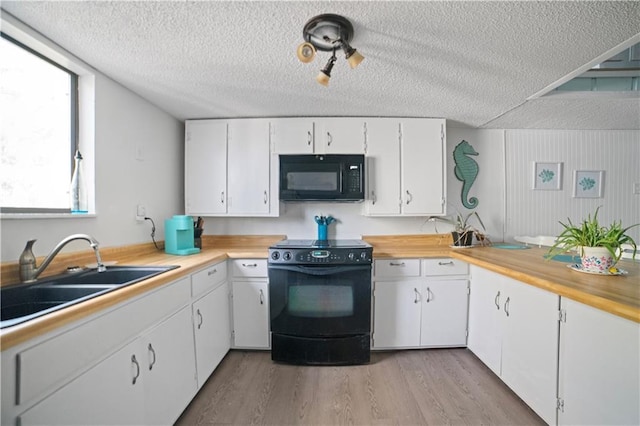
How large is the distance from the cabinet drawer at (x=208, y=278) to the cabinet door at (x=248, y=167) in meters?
0.62

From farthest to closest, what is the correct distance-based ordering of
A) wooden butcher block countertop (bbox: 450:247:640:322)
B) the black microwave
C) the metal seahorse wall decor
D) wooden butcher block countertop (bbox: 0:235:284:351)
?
1. the metal seahorse wall decor
2. the black microwave
3. wooden butcher block countertop (bbox: 450:247:640:322)
4. wooden butcher block countertop (bbox: 0:235:284:351)

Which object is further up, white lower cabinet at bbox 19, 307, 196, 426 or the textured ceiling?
the textured ceiling

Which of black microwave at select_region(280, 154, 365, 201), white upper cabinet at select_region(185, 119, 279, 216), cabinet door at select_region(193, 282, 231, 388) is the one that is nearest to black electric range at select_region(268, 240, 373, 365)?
cabinet door at select_region(193, 282, 231, 388)

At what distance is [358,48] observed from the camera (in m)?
1.44

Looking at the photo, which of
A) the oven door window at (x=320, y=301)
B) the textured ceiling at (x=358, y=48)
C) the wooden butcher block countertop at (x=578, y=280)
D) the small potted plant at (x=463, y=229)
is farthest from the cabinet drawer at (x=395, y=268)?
the textured ceiling at (x=358, y=48)

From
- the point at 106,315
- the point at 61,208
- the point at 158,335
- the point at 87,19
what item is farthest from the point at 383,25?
the point at 61,208

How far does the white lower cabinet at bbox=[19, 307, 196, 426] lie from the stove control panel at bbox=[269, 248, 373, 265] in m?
0.76

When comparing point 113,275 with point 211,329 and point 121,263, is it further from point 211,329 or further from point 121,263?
point 211,329

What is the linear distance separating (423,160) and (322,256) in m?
1.35

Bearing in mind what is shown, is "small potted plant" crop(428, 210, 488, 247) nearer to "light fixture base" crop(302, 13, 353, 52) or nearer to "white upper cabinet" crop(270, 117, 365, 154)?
"white upper cabinet" crop(270, 117, 365, 154)

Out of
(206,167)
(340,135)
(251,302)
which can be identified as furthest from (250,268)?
(340,135)

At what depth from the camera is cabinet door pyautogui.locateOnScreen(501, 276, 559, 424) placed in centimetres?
136

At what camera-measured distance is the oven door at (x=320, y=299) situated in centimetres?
207

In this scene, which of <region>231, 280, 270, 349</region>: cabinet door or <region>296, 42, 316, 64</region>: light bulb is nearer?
Result: <region>296, 42, 316, 64</region>: light bulb
